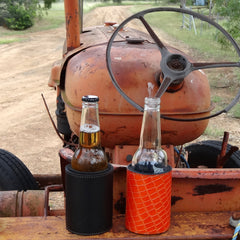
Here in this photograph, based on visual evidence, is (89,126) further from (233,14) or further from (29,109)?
(233,14)

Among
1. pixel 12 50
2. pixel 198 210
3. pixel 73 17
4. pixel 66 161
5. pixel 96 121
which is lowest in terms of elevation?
pixel 12 50

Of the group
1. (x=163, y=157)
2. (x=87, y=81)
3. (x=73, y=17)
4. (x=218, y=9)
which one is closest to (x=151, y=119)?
(x=163, y=157)

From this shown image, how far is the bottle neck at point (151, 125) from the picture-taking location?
169 cm

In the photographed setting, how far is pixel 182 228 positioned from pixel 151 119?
51 cm

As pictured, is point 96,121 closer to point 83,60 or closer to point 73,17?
point 83,60

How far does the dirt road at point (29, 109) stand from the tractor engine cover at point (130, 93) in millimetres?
2577

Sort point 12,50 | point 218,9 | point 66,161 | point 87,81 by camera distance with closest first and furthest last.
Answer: point 66,161 → point 87,81 → point 218,9 → point 12,50

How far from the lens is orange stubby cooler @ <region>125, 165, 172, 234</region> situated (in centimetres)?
171

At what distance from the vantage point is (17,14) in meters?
23.1

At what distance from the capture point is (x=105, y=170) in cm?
174

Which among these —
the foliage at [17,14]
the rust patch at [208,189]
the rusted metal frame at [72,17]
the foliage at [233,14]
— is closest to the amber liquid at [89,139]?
the rust patch at [208,189]

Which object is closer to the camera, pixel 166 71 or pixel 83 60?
pixel 166 71

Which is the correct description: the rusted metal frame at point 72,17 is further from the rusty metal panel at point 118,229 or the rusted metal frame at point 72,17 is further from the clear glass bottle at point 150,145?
the rusty metal panel at point 118,229

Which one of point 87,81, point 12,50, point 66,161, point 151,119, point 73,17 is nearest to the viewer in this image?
point 151,119
